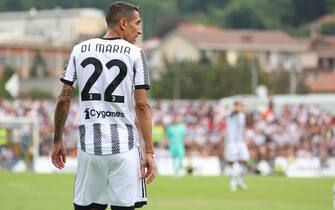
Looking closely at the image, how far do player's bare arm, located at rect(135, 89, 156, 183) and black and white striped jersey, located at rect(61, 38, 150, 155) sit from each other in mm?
84

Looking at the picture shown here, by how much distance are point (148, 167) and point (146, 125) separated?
1.21ft

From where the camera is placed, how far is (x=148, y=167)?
9.80 meters

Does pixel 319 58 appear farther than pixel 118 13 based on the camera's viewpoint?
Yes

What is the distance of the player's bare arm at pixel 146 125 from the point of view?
31.9 feet

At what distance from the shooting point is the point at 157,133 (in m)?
37.4

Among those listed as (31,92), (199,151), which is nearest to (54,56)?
(31,92)

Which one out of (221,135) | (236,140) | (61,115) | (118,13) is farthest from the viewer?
(221,135)

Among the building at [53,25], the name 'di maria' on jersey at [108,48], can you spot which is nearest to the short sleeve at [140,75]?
the name 'di maria' on jersey at [108,48]

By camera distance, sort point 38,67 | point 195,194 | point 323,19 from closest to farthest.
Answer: point 195,194 < point 38,67 < point 323,19

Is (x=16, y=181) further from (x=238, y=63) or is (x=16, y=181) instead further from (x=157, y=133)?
(x=238, y=63)

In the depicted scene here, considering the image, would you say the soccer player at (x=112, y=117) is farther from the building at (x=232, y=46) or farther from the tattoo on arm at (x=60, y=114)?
the building at (x=232, y=46)

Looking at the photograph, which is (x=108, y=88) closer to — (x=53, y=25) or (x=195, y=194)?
(x=195, y=194)

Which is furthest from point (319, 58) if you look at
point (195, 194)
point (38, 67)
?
point (195, 194)

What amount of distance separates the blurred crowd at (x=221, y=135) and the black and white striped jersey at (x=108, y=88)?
26.9 m
